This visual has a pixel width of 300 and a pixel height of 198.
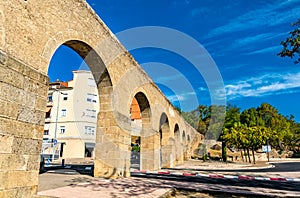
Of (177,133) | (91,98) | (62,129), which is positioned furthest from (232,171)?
(62,129)

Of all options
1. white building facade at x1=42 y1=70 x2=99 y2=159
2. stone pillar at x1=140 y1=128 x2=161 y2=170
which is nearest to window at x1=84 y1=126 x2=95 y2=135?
white building facade at x1=42 y1=70 x2=99 y2=159

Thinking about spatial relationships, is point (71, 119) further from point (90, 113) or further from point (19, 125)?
point (19, 125)

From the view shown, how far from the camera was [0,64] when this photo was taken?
12.5 ft

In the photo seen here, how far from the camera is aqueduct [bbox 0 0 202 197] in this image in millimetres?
3979

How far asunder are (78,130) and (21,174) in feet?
73.5

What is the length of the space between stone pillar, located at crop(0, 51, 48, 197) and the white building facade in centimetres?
Result: 2199

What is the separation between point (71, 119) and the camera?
25.8m

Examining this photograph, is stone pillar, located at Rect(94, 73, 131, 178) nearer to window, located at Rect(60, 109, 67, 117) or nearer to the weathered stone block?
the weathered stone block

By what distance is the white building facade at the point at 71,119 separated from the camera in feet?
83.7

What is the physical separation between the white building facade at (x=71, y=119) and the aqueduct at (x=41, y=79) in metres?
17.8

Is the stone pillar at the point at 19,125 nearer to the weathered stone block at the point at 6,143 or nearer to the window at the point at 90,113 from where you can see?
the weathered stone block at the point at 6,143

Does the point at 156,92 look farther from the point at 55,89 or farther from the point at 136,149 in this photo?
Answer: the point at 136,149

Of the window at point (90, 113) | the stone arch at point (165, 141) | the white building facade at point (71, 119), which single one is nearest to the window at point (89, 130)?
the white building facade at point (71, 119)

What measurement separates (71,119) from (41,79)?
22.3m
